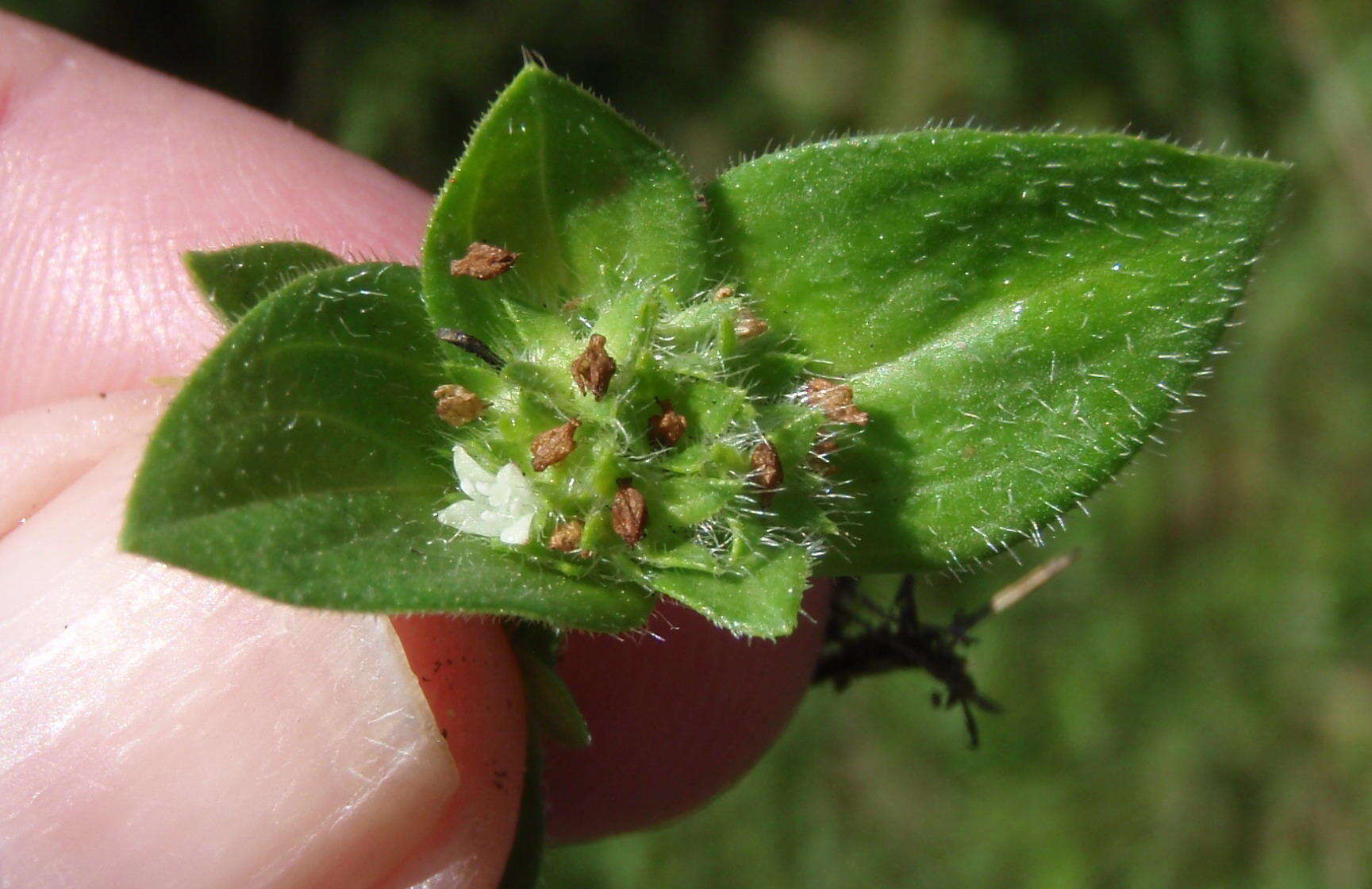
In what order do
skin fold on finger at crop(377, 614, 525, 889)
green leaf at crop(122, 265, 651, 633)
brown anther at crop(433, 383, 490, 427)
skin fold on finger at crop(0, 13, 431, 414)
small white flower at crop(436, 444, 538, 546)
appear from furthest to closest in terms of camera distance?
skin fold on finger at crop(0, 13, 431, 414) → skin fold on finger at crop(377, 614, 525, 889) → brown anther at crop(433, 383, 490, 427) → small white flower at crop(436, 444, 538, 546) → green leaf at crop(122, 265, 651, 633)

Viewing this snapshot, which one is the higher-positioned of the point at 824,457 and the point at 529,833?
the point at 824,457

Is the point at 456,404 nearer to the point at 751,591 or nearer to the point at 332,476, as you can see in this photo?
the point at 332,476

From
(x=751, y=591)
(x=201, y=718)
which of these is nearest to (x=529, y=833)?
(x=201, y=718)

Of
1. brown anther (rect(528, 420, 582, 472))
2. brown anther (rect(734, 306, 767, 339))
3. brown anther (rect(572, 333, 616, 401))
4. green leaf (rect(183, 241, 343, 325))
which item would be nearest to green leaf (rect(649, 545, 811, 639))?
brown anther (rect(528, 420, 582, 472))

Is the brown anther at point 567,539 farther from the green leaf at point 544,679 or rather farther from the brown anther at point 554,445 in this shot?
the green leaf at point 544,679

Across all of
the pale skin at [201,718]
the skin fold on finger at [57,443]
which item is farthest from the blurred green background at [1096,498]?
the skin fold on finger at [57,443]

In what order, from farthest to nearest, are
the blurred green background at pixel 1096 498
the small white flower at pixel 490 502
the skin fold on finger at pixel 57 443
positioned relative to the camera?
the blurred green background at pixel 1096 498, the skin fold on finger at pixel 57 443, the small white flower at pixel 490 502

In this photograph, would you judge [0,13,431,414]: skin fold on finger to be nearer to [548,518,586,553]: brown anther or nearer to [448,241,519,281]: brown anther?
[448,241,519,281]: brown anther
